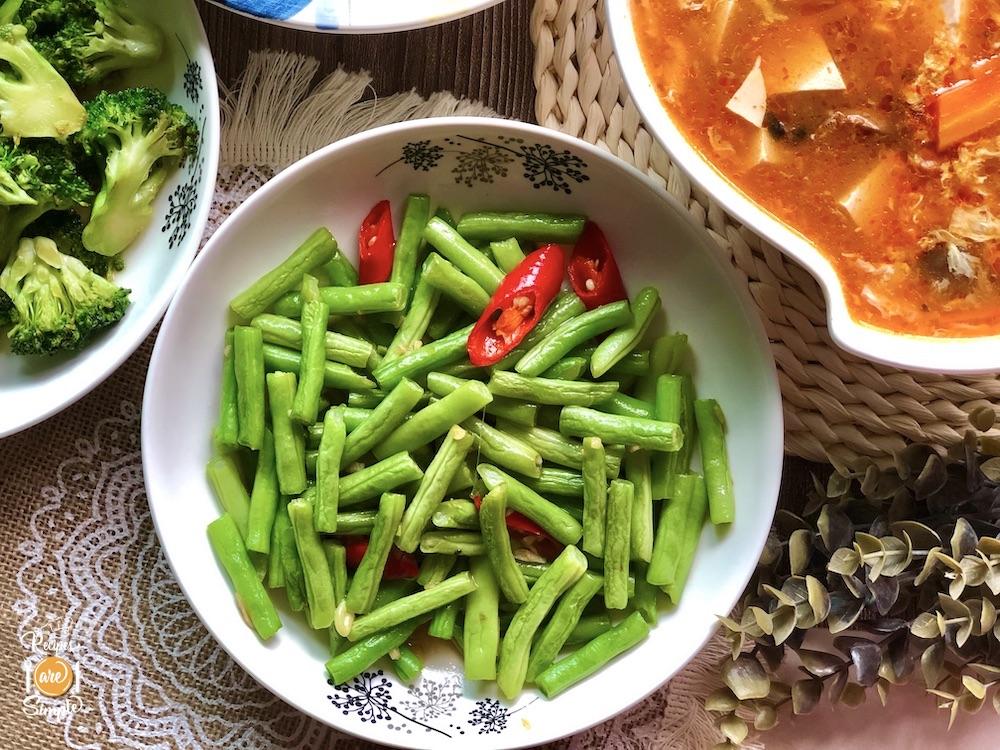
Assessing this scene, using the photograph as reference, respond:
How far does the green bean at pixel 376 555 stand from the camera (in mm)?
1847

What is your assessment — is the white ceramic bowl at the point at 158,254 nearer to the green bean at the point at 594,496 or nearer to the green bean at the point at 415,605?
the green bean at the point at 415,605

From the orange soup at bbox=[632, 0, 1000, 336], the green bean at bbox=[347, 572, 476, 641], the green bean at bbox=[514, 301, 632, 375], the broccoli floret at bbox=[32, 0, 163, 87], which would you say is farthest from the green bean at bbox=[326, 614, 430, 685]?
the broccoli floret at bbox=[32, 0, 163, 87]

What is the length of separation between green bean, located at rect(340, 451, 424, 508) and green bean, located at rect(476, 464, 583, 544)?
141 mm

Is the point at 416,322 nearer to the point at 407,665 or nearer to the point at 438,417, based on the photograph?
the point at 438,417

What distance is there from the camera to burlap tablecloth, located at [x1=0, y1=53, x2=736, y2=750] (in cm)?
212

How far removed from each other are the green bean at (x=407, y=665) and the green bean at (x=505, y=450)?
1.43 feet

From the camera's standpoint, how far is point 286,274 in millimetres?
1929

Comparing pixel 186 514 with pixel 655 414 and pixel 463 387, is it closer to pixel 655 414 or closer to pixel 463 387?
pixel 463 387

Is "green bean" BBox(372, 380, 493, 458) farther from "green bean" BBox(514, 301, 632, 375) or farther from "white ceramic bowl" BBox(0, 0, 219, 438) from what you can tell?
"white ceramic bowl" BBox(0, 0, 219, 438)

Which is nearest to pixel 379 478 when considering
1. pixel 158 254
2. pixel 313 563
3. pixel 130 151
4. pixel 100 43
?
pixel 313 563

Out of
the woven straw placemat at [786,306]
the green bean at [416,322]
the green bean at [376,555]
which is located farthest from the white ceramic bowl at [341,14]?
the green bean at [376,555]

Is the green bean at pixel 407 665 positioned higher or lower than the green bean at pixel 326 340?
lower

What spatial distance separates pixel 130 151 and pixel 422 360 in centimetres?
70

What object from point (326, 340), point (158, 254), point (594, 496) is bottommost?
point (594, 496)
